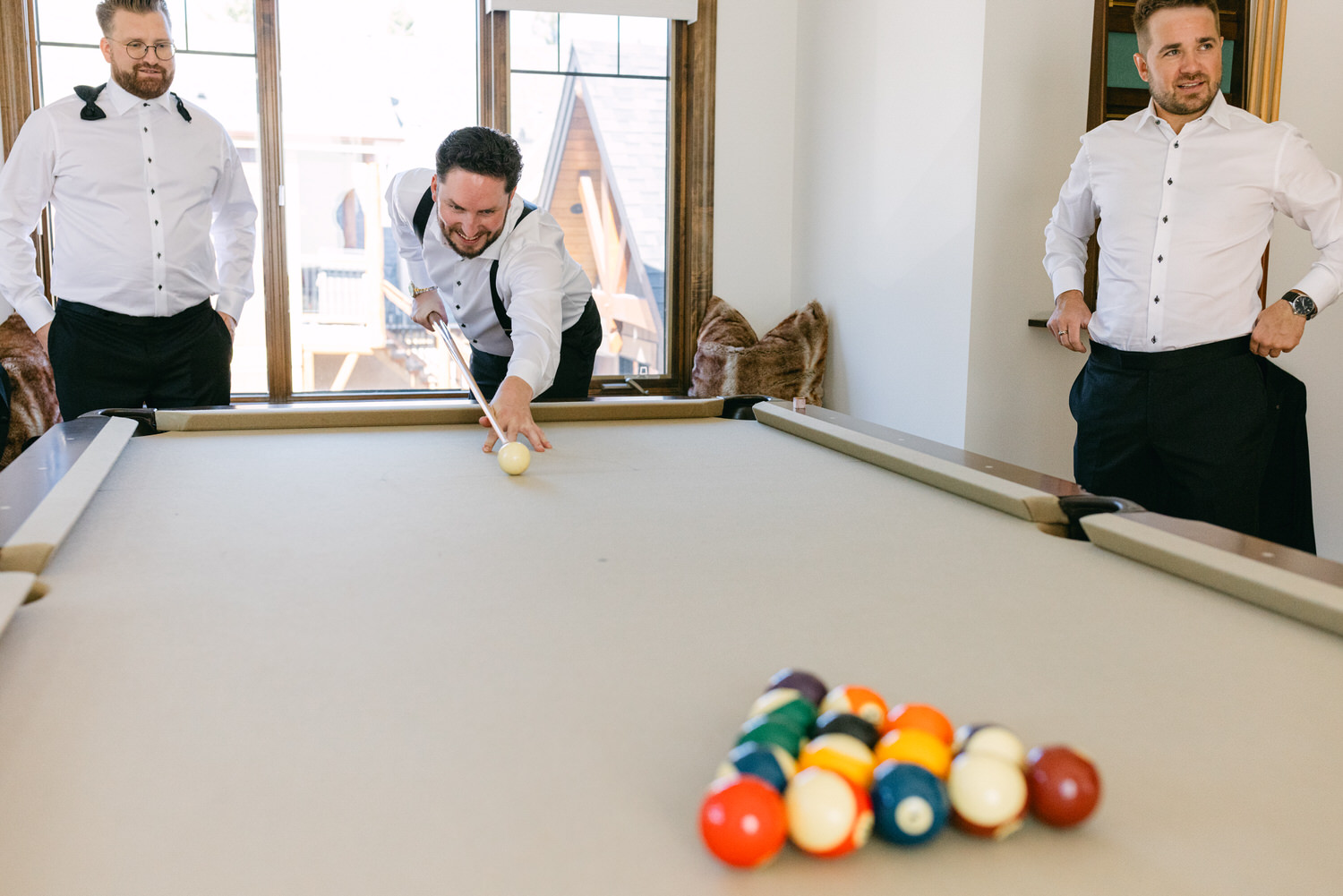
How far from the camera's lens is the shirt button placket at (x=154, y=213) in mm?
2879

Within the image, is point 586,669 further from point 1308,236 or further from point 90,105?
point 1308,236

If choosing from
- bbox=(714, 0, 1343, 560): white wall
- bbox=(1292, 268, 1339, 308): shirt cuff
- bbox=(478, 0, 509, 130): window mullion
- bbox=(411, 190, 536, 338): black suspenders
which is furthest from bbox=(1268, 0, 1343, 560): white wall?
bbox=(478, 0, 509, 130): window mullion

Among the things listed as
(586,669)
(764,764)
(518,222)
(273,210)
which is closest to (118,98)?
(518,222)

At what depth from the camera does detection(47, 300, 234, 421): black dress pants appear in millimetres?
2816

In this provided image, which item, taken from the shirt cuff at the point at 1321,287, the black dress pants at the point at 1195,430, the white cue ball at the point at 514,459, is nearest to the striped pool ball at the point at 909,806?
the white cue ball at the point at 514,459

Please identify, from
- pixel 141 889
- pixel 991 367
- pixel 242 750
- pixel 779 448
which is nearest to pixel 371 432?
pixel 779 448

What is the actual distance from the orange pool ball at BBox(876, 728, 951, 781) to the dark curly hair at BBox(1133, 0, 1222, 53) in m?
2.12

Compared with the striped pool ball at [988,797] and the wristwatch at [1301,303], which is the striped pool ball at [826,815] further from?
the wristwatch at [1301,303]

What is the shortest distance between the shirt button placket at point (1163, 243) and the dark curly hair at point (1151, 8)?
224mm

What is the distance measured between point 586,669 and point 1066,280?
6.73 ft

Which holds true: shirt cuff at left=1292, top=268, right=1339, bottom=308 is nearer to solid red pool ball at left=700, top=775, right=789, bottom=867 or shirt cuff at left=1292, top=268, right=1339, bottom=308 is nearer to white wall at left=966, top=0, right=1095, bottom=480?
white wall at left=966, top=0, right=1095, bottom=480

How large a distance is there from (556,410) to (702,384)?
2427 millimetres

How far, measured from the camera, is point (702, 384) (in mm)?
4789

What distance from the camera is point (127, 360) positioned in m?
2.84
